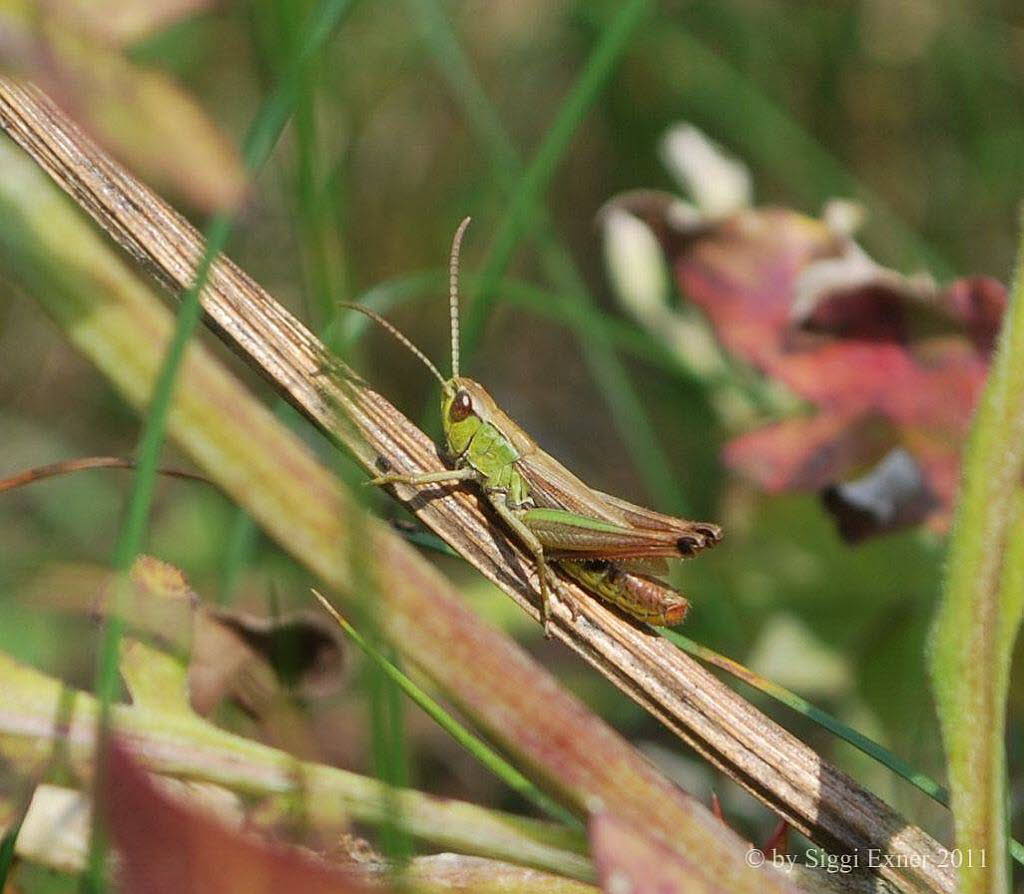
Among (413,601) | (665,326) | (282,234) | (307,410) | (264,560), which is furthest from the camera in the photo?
Result: (282,234)

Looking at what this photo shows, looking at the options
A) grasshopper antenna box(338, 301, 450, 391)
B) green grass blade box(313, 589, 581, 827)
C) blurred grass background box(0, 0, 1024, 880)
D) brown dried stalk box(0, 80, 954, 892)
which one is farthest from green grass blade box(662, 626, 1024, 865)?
blurred grass background box(0, 0, 1024, 880)

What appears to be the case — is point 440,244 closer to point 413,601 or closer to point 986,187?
point 986,187

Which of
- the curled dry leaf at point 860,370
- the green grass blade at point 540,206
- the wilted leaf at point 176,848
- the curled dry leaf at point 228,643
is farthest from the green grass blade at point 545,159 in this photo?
the wilted leaf at point 176,848

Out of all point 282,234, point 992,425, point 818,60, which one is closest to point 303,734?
point 992,425

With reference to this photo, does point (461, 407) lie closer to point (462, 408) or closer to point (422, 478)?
point (462, 408)

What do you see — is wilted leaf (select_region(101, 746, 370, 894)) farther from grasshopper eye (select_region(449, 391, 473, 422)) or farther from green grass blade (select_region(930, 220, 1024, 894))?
grasshopper eye (select_region(449, 391, 473, 422))

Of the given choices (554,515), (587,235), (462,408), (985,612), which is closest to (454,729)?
Result: (985,612)
